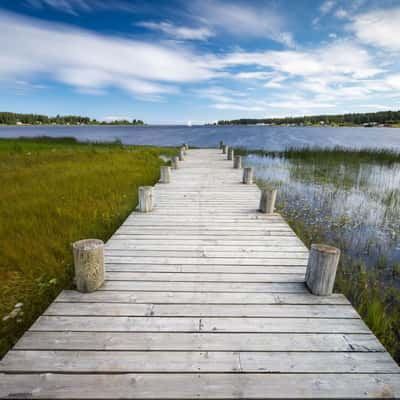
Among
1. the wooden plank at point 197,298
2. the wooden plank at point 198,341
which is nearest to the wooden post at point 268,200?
the wooden plank at point 197,298

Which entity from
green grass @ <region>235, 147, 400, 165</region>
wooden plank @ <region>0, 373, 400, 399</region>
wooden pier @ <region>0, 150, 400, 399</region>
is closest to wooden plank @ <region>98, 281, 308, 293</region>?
wooden pier @ <region>0, 150, 400, 399</region>

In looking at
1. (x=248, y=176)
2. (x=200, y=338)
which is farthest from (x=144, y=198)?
(x=248, y=176)

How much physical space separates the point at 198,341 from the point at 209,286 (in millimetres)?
797

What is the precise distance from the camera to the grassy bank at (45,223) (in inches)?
123

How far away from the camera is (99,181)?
29.4 ft

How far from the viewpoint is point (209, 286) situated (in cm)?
280

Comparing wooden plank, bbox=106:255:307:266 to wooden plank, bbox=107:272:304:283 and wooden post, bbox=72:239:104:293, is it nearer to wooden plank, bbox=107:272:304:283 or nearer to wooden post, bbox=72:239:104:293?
wooden plank, bbox=107:272:304:283

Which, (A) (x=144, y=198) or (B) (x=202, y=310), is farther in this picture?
(A) (x=144, y=198)

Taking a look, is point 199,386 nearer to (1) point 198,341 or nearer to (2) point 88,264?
(1) point 198,341

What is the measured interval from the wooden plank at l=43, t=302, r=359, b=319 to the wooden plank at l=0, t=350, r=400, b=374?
432 mm

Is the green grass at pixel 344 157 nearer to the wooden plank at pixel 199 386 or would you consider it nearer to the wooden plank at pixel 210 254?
the wooden plank at pixel 210 254

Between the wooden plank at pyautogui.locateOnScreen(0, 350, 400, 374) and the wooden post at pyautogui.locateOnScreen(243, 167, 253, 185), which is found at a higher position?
the wooden post at pyautogui.locateOnScreen(243, 167, 253, 185)

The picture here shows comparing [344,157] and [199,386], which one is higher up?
[344,157]

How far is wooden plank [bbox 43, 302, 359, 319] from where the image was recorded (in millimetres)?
2350
